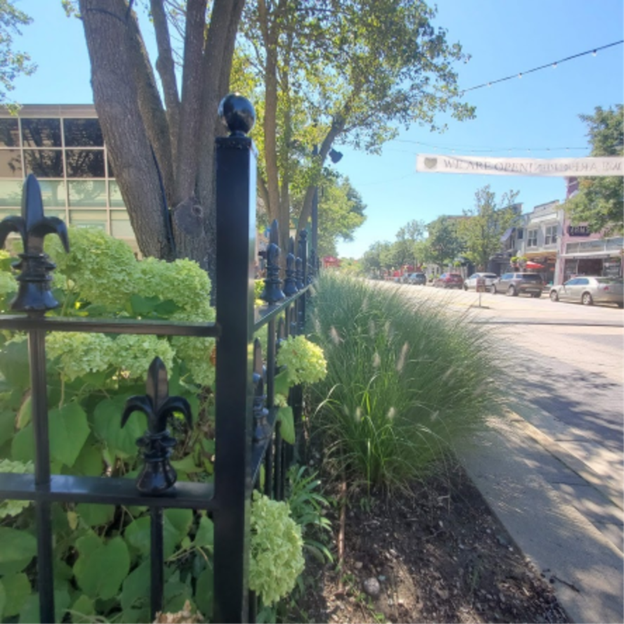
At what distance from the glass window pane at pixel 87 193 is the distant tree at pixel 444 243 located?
4161cm

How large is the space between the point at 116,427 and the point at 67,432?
98 millimetres

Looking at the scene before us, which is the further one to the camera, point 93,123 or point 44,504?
point 93,123

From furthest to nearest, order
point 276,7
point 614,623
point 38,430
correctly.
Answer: point 276,7 → point 614,623 → point 38,430

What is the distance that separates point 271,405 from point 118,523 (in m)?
0.59

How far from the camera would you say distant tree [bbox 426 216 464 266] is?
1884 inches

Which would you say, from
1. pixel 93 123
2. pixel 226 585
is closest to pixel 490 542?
pixel 226 585

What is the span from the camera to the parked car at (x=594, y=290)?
19172 mm

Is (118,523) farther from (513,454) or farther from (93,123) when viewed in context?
(93,123)

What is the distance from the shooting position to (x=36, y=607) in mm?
898

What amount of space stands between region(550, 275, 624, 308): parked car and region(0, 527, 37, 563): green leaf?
77.4ft

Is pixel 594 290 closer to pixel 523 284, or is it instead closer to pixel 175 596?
pixel 523 284

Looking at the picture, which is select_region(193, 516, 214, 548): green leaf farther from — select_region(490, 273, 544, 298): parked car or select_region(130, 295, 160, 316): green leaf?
select_region(490, 273, 544, 298): parked car

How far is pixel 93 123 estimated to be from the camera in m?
12.2

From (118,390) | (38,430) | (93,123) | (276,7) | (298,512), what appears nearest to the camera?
(38,430)
